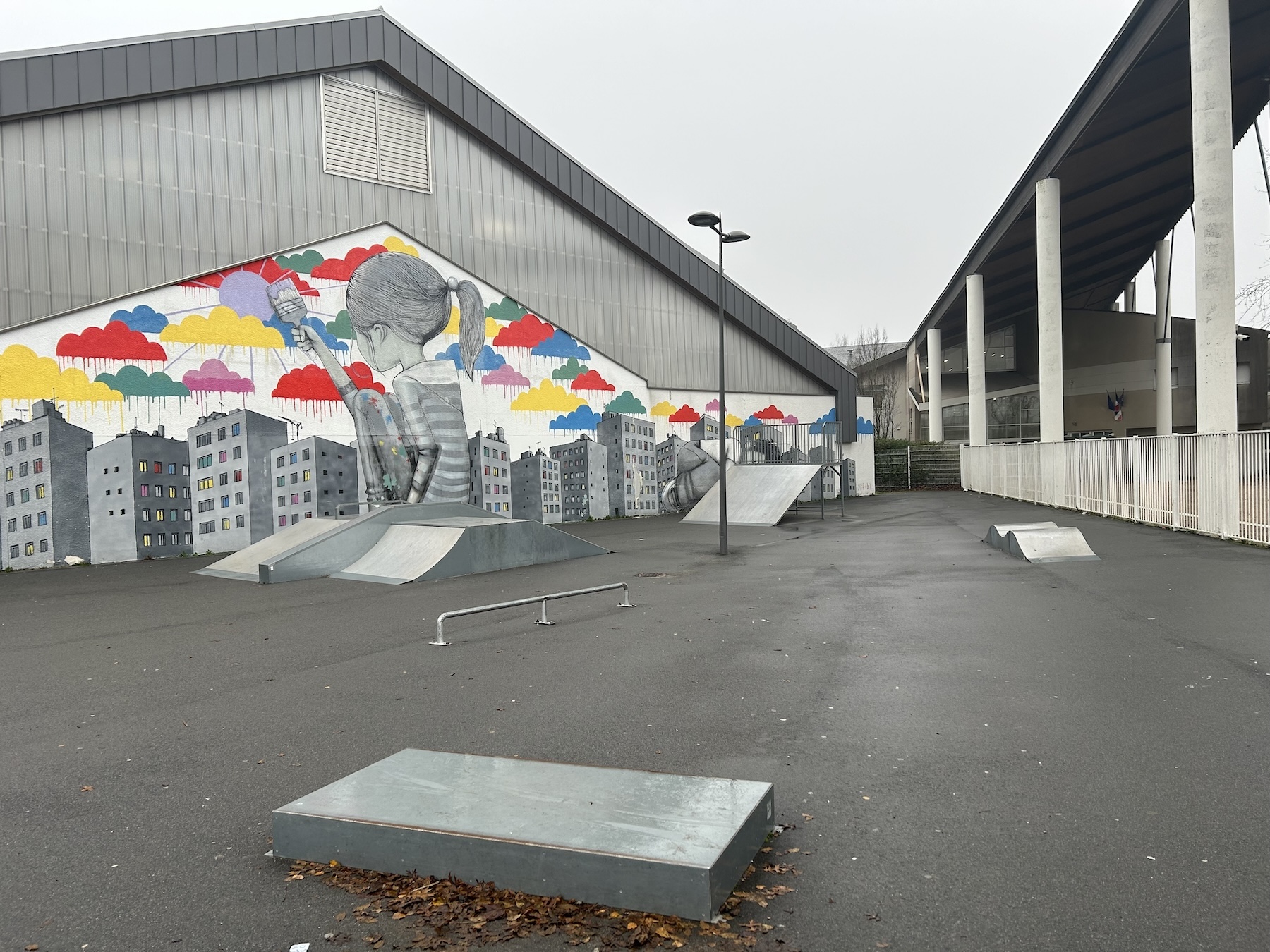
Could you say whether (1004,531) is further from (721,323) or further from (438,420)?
(438,420)

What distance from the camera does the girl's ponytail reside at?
73.5 ft

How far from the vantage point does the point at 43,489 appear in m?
16.3

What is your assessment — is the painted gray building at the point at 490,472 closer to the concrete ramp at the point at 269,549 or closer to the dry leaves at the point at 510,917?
the concrete ramp at the point at 269,549

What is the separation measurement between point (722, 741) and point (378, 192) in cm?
1972

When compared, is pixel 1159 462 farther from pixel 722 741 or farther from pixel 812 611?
pixel 722 741

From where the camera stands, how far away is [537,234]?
24.7 metres

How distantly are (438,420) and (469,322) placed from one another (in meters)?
2.91

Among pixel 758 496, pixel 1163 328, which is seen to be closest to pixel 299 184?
pixel 758 496

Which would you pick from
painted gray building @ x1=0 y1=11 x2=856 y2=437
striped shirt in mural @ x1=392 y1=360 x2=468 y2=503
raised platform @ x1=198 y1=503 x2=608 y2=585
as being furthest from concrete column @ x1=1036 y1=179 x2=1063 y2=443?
raised platform @ x1=198 y1=503 x2=608 y2=585

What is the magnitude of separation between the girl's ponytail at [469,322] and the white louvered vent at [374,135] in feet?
9.15

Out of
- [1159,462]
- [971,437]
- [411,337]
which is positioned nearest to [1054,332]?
[971,437]

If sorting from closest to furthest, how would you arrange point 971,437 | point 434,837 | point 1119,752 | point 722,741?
point 434,837, point 1119,752, point 722,741, point 971,437

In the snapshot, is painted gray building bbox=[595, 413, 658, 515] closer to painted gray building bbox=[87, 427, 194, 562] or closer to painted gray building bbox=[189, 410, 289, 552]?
painted gray building bbox=[189, 410, 289, 552]

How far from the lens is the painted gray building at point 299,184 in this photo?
1678cm
